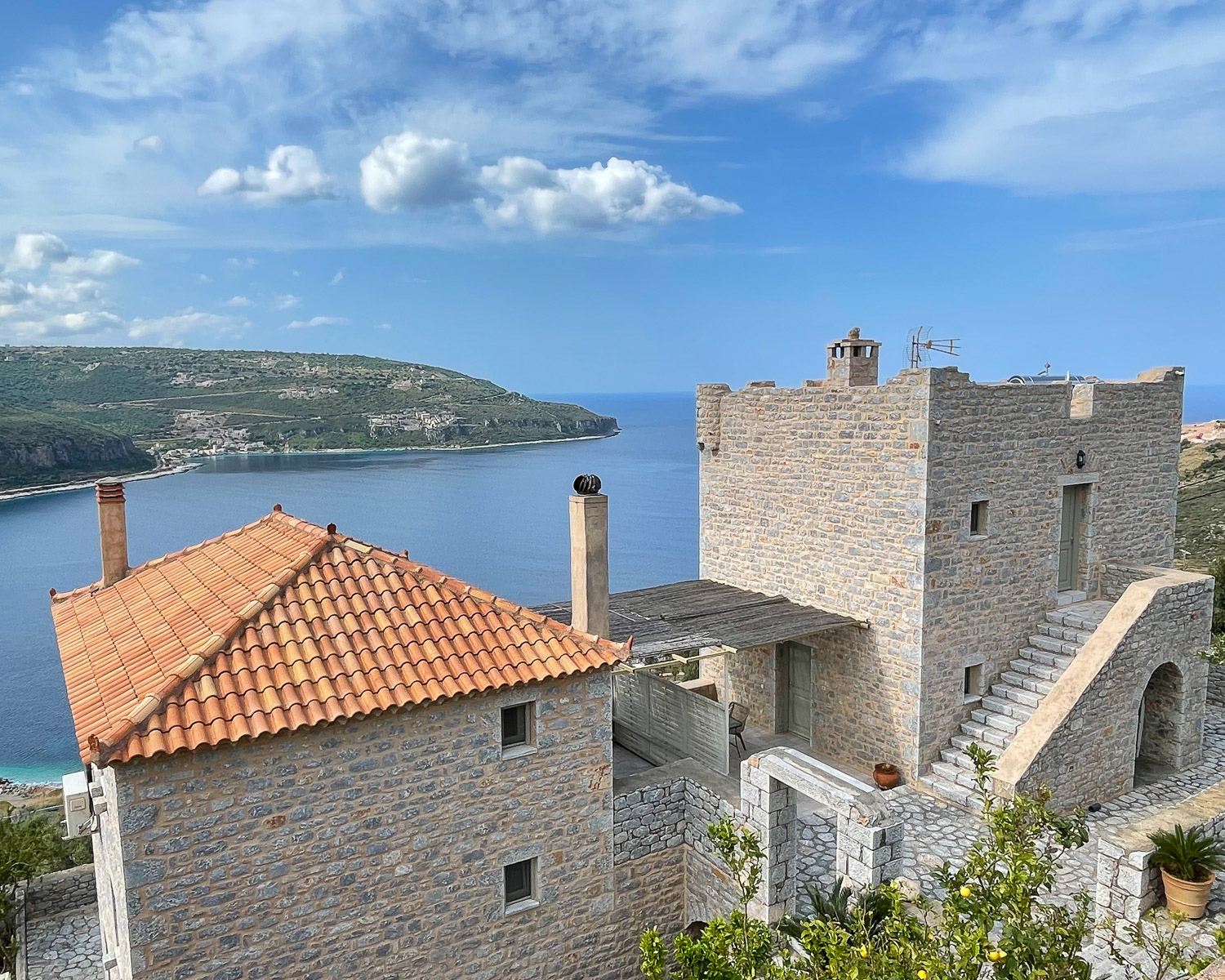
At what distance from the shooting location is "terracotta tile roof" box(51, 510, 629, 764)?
292 inches

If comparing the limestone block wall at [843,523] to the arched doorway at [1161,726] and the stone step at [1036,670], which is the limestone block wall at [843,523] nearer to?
the stone step at [1036,670]

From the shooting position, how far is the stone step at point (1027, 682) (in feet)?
41.4

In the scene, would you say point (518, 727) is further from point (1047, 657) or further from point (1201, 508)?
point (1201, 508)

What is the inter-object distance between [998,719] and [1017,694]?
58 centimetres

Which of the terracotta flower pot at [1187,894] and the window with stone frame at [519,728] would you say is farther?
the window with stone frame at [519,728]

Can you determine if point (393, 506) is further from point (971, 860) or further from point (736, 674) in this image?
point (971, 860)

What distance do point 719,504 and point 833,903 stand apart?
805 cm

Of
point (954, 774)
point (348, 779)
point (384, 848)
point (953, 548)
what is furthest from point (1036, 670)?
point (348, 779)

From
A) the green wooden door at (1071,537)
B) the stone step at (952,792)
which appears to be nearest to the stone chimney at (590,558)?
the stone step at (952,792)

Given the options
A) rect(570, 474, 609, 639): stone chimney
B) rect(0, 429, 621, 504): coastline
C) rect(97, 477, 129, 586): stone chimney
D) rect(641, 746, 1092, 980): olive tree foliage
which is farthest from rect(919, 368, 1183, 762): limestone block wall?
rect(0, 429, 621, 504): coastline

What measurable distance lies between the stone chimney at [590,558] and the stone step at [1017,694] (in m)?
7.12

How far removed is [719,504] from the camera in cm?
1530

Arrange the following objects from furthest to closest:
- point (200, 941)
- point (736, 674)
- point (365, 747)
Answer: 1. point (736, 674)
2. point (365, 747)
3. point (200, 941)

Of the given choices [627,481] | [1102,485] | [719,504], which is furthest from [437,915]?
[627,481]
